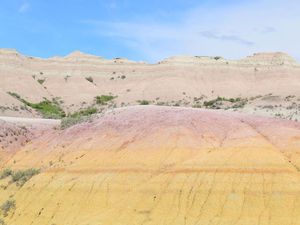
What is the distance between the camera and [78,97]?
9781cm

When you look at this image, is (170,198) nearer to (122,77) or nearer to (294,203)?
(294,203)

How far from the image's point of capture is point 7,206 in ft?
128

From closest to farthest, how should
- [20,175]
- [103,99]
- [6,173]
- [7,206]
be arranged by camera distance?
[7,206] < [20,175] < [6,173] < [103,99]

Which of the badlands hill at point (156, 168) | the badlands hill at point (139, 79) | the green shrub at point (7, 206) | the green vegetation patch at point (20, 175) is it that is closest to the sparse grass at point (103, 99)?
the badlands hill at point (139, 79)

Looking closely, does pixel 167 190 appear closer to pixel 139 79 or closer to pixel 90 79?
pixel 139 79

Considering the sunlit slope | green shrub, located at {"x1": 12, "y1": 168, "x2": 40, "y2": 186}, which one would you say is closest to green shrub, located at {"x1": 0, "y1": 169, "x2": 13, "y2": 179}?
green shrub, located at {"x1": 12, "y1": 168, "x2": 40, "y2": 186}

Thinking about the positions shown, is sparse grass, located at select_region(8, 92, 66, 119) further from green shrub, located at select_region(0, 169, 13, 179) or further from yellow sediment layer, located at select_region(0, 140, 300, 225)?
yellow sediment layer, located at select_region(0, 140, 300, 225)

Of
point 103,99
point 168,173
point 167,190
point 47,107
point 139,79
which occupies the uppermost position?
point 139,79

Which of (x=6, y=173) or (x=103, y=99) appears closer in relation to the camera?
(x=6, y=173)

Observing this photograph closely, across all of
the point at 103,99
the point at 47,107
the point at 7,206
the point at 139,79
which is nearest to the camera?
the point at 7,206

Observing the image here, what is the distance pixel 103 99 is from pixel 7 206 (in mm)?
57251

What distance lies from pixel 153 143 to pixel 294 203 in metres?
12.3

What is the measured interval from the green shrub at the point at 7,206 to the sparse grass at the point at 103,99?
173ft

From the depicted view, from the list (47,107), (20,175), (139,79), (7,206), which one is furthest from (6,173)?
(139,79)
